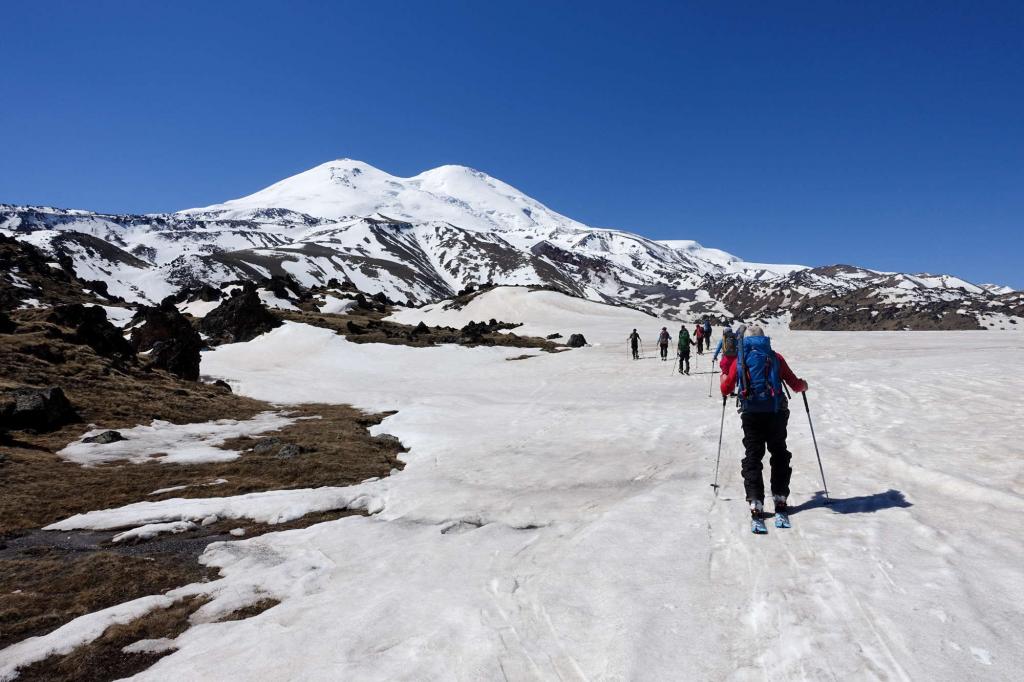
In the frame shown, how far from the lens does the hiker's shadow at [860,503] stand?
8.54 metres

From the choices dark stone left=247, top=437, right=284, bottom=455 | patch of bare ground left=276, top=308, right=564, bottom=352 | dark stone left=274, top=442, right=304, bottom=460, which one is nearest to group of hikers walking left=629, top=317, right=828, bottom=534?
dark stone left=274, top=442, right=304, bottom=460

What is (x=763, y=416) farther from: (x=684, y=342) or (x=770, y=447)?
(x=684, y=342)

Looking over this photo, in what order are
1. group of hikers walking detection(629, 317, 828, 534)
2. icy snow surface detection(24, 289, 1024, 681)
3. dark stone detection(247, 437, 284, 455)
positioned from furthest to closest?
1. dark stone detection(247, 437, 284, 455)
2. group of hikers walking detection(629, 317, 828, 534)
3. icy snow surface detection(24, 289, 1024, 681)

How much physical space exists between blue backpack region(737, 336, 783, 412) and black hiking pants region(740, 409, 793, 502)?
5.9 inches

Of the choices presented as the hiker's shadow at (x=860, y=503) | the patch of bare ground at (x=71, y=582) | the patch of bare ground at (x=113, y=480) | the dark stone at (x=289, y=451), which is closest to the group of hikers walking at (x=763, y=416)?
the hiker's shadow at (x=860, y=503)

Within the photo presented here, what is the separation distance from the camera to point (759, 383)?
27.1 feet

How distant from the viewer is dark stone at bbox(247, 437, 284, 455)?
16.6 metres

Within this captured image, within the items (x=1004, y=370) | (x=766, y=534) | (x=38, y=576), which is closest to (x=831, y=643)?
(x=766, y=534)

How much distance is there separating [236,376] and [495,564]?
36.2 metres

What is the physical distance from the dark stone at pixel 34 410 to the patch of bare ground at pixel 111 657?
13.8m

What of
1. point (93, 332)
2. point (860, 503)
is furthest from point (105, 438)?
point (860, 503)

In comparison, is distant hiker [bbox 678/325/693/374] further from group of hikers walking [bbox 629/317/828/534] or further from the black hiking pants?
the black hiking pants

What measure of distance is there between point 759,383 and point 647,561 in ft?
11.0

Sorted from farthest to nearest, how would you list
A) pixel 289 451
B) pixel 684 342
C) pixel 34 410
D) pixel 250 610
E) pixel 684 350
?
pixel 684 342 < pixel 684 350 < pixel 34 410 < pixel 289 451 < pixel 250 610
